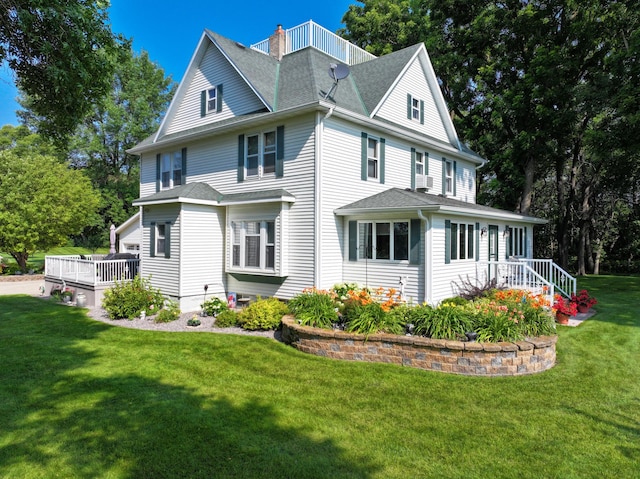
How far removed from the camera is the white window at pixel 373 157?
43.3 feet

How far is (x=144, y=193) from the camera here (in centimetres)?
1656

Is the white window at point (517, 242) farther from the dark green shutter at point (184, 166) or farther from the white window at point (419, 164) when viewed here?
the dark green shutter at point (184, 166)

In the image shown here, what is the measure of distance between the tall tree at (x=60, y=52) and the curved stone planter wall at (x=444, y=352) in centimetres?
693

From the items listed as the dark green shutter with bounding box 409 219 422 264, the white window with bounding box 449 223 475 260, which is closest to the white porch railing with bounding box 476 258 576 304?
the white window with bounding box 449 223 475 260

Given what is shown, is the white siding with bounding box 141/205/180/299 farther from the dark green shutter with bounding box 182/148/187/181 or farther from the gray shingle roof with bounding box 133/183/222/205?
the dark green shutter with bounding box 182/148/187/181

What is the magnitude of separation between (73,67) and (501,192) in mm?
22017

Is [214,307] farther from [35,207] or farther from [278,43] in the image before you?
[35,207]

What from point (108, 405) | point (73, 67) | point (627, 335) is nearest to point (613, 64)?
point (627, 335)

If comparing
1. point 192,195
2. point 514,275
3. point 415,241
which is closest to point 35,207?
point 192,195

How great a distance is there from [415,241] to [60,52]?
9.06 metres

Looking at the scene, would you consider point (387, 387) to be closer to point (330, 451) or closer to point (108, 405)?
point (330, 451)

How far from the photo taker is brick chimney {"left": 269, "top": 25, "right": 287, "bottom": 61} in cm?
1577

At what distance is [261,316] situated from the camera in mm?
10273

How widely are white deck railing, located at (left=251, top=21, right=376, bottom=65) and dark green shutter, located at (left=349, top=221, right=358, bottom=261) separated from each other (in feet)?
23.8
